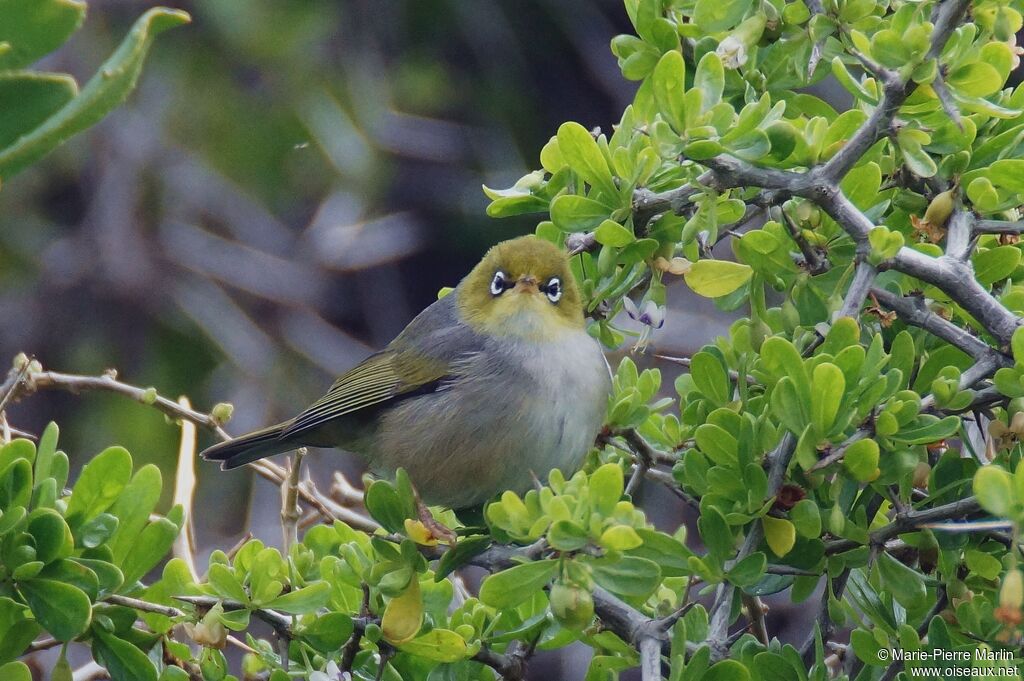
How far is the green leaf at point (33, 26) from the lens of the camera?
165 cm

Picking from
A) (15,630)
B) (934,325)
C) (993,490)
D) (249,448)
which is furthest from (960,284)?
(249,448)

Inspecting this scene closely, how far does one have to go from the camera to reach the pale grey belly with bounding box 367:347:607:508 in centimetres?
326

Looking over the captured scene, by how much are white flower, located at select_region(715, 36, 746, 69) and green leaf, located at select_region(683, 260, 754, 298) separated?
1.31 ft

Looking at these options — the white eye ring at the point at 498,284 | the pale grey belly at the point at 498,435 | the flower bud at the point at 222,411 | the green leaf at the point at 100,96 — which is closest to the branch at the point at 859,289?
the pale grey belly at the point at 498,435

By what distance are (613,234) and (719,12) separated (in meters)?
0.53

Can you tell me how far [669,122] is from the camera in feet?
7.64

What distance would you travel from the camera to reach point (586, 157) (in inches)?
99.3

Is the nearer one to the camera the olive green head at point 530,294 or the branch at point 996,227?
the branch at point 996,227

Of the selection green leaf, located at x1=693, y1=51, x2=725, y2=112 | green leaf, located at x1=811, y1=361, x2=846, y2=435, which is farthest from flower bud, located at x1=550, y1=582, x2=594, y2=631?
green leaf, located at x1=693, y1=51, x2=725, y2=112

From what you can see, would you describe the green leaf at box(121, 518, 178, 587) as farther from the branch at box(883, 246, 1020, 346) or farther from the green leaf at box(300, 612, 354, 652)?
the branch at box(883, 246, 1020, 346)

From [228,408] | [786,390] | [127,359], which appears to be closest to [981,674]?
[786,390]

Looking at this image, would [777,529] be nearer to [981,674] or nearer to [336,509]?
[981,674]

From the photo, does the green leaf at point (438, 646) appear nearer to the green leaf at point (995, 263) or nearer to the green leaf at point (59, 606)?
the green leaf at point (59, 606)

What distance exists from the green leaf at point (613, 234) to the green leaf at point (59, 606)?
1.18m
